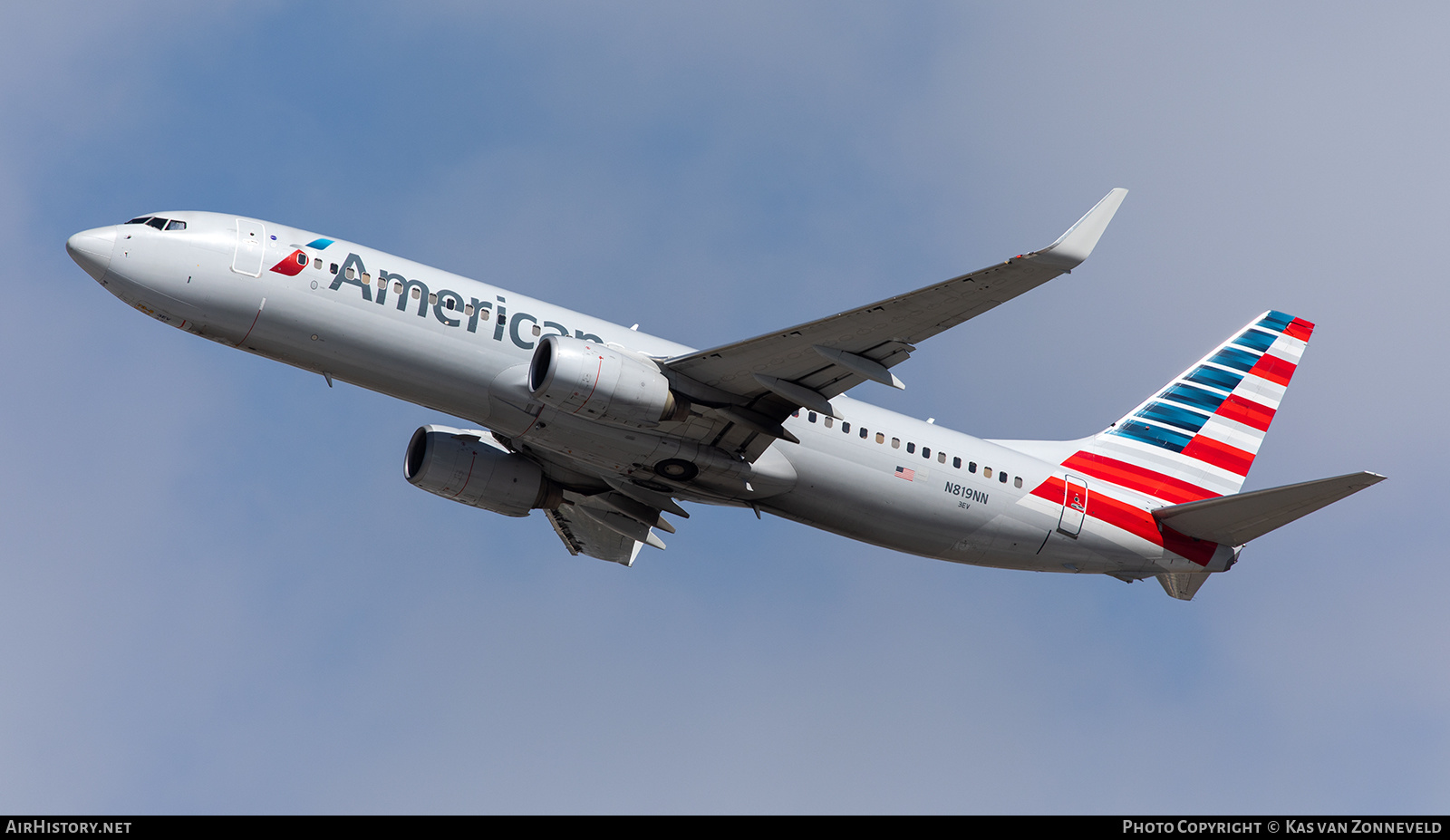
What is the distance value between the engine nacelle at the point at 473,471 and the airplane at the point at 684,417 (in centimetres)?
6

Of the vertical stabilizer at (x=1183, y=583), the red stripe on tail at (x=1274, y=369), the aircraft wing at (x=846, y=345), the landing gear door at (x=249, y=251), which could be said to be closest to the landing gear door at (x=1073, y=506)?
the vertical stabilizer at (x=1183, y=583)

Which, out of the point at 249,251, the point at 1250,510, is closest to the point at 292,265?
the point at 249,251

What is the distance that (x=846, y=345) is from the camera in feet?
96.6

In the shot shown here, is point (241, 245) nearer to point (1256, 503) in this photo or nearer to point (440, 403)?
point (440, 403)

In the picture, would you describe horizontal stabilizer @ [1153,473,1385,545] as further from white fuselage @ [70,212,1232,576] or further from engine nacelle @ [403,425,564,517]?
engine nacelle @ [403,425,564,517]

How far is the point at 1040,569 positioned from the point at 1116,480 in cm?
357

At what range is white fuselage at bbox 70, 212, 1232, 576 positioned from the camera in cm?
2975

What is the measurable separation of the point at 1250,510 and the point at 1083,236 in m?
13.4

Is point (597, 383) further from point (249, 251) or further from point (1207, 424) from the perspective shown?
point (1207, 424)

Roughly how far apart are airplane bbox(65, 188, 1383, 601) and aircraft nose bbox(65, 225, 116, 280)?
0.14ft

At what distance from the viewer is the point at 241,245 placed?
30062 mm

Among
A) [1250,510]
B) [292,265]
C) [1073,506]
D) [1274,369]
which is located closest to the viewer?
[292,265]
